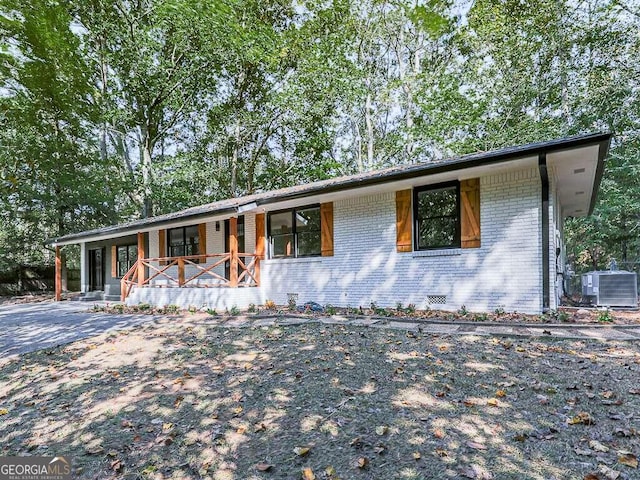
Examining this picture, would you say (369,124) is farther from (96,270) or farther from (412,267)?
(96,270)

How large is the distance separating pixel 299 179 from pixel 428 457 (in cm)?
2072

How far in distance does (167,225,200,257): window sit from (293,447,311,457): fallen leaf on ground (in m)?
11.0

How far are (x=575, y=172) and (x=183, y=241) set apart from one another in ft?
38.3

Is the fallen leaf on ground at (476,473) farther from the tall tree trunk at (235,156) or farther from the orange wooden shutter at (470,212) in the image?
the tall tree trunk at (235,156)

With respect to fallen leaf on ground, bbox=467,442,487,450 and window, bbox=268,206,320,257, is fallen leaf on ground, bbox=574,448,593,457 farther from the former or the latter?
window, bbox=268,206,320,257

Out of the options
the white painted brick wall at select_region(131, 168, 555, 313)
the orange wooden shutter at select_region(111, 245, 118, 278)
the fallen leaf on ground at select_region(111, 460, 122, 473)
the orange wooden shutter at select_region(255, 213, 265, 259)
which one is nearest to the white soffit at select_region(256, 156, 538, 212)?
the white painted brick wall at select_region(131, 168, 555, 313)

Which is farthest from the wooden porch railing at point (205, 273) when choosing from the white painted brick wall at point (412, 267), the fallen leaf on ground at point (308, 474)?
the fallen leaf on ground at point (308, 474)

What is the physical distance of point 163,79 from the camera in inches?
680

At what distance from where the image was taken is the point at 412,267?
7934mm

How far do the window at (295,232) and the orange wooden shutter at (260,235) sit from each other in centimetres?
24

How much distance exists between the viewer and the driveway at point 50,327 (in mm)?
6184

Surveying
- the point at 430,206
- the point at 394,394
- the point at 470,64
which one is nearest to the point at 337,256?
the point at 430,206

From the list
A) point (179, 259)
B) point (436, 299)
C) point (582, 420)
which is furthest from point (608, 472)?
point (179, 259)

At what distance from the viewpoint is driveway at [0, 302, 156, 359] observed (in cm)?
618
